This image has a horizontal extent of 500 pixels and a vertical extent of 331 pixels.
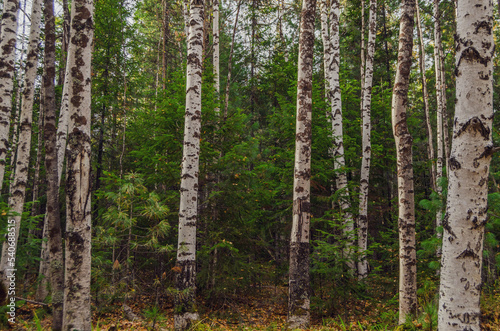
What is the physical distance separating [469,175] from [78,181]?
4182 millimetres

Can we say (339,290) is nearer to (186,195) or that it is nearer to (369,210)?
(186,195)

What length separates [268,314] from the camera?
7.68 meters

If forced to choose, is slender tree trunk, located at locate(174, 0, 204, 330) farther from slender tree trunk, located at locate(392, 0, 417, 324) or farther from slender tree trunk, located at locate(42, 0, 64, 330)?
slender tree trunk, located at locate(392, 0, 417, 324)

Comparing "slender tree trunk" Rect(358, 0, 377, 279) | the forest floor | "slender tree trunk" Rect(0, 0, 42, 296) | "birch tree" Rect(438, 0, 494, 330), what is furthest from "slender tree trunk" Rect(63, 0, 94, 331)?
"slender tree trunk" Rect(358, 0, 377, 279)

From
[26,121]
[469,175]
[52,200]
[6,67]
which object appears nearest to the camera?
[469,175]

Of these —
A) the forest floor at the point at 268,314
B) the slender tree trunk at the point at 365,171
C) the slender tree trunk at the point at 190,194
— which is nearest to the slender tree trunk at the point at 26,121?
the forest floor at the point at 268,314

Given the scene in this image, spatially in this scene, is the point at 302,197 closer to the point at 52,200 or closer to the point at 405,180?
the point at 405,180

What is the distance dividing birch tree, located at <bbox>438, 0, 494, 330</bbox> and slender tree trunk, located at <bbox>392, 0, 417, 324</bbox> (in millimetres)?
2765

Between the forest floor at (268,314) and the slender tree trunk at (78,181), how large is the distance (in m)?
2.16

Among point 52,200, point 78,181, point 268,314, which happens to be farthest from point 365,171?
point 52,200

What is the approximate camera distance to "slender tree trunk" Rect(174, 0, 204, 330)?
5.72 meters

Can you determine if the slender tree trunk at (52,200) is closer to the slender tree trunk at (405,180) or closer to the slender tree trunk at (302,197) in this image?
the slender tree trunk at (302,197)

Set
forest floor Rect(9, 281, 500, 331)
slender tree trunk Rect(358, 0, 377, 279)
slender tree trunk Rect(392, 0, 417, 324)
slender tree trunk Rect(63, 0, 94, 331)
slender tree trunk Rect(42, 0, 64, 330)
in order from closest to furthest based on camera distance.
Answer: slender tree trunk Rect(63, 0, 94, 331) < slender tree trunk Rect(42, 0, 64, 330) < slender tree trunk Rect(392, 0, 417, 324) < forest floor Rect(9, 281, 500, 331) < slender tree trunk Rect(358, 0, 377, 279)

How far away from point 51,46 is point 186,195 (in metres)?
4.11
